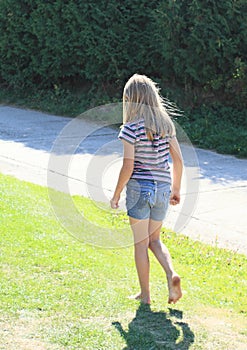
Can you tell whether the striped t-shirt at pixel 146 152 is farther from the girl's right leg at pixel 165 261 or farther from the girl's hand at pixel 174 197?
the girl's right leg at pixel 165 261

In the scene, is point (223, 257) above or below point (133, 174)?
below

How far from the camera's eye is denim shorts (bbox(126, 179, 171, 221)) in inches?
182

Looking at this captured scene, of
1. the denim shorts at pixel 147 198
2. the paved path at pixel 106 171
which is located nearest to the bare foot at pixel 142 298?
the denim shorts at pixel 147 198

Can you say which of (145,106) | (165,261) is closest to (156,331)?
(165,261)

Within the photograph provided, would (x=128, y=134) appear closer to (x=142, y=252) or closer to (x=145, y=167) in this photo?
(x=145, y=167)

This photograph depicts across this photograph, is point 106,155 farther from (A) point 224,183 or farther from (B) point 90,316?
(B) point 90,316

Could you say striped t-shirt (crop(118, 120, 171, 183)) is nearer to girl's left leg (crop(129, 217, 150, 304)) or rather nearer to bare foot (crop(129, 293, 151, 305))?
girl's left leg (crop(129, 217, 150, 304))

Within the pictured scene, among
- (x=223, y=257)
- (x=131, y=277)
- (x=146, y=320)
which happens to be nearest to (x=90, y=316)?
(x=146, y=320)

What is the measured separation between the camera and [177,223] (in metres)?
7.26

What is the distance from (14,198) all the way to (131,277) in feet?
8.08

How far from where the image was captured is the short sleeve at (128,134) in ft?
14.9

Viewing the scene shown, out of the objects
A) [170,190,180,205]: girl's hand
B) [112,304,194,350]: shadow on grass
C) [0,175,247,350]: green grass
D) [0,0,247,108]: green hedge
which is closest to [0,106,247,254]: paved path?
[0,175,247,350]: green grass

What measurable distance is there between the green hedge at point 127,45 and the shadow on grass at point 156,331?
8.60 m

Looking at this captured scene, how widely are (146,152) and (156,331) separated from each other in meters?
1.19
